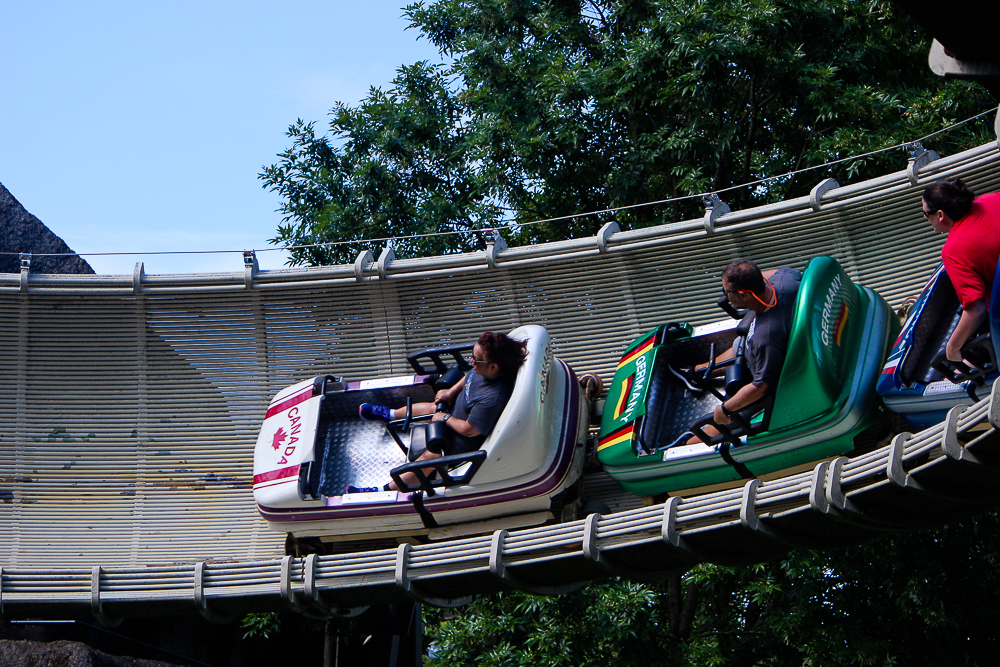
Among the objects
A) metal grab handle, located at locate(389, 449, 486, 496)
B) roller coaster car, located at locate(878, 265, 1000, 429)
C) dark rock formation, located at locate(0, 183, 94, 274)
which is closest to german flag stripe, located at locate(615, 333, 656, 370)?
metal grab handle, located at locate(389, 449, 486, 496)

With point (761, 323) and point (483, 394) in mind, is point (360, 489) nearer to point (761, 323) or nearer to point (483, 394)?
point (483, 394)

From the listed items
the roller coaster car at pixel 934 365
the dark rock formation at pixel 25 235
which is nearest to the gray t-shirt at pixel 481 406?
the roller coaster car at pixel 934 365

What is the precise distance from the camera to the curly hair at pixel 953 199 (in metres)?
4.40

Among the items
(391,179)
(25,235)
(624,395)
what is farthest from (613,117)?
(25,235)

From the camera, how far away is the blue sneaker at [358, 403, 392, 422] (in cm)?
600

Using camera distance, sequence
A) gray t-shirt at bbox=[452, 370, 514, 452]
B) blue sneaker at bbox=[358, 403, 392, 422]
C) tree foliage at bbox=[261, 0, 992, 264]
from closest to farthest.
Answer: gray t-shirt at bbox=[452, 370, 514, 452], blue sneaker at bbox=[358, 403, 392, 422], tree foliage at bbox=[261, 0, 992, 264]

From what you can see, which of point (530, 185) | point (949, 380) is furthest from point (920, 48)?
point (949, 380)

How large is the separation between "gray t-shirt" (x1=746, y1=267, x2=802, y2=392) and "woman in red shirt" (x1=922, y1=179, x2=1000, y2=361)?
72 centimetres

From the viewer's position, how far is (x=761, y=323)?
483 centimetres

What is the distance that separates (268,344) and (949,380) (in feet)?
15.9

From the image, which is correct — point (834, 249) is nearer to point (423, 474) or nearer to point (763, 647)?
point (423, 474)

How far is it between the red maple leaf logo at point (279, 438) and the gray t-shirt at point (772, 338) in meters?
2.87

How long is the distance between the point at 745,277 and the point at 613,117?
553cm

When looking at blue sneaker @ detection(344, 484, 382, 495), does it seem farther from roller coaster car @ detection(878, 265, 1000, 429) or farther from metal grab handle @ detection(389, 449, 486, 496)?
roller coaster car @ detection(878, 265, 1000, 429)
